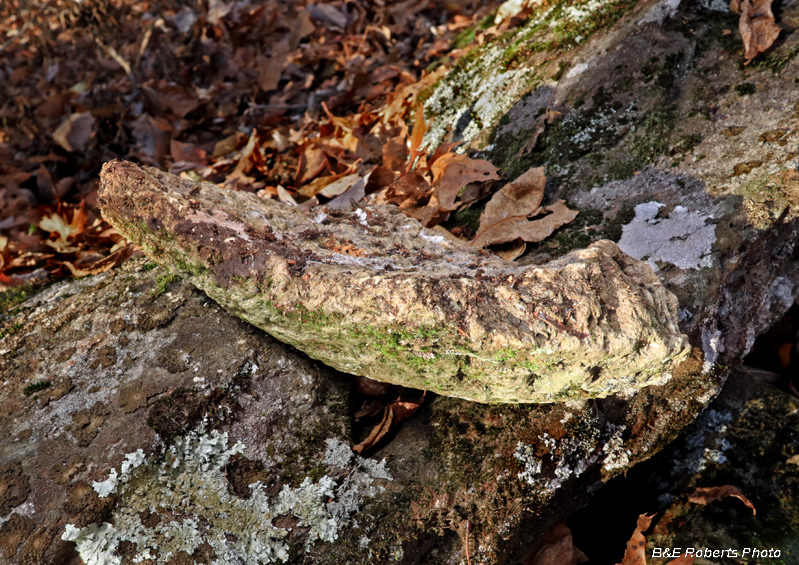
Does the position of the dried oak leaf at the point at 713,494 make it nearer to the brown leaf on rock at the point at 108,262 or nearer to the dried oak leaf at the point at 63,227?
the brown leaf on rock at the point at 108,262

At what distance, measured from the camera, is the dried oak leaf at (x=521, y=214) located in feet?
7.36

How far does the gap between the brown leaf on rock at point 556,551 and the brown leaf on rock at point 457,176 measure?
54.0 inches

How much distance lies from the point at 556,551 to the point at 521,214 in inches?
51.1

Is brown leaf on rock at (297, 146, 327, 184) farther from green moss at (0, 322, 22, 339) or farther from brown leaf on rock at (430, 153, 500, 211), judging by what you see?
green moss at (0, 322, 22, 339)

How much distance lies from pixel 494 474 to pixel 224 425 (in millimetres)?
922

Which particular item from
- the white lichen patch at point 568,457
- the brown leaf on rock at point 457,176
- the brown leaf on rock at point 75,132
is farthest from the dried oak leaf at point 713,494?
the brown leaf on rock at point 75,132

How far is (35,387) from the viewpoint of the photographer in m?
1.86

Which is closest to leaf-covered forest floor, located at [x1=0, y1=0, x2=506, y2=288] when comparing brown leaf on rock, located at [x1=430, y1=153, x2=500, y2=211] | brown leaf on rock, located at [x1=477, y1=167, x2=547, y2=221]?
brown leaf on rock, located at [x1=430, y1=153, x2=500, y2=211]

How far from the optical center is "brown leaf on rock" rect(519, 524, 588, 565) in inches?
77.2

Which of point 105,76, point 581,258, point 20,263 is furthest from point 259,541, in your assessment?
point 105,76

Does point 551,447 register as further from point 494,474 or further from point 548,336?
point 548,336

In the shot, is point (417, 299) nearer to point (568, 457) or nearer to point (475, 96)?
point (568, 457)

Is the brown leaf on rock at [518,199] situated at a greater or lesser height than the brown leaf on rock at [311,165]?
greater

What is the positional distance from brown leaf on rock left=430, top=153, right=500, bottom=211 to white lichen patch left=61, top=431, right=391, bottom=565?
1.25 metres
